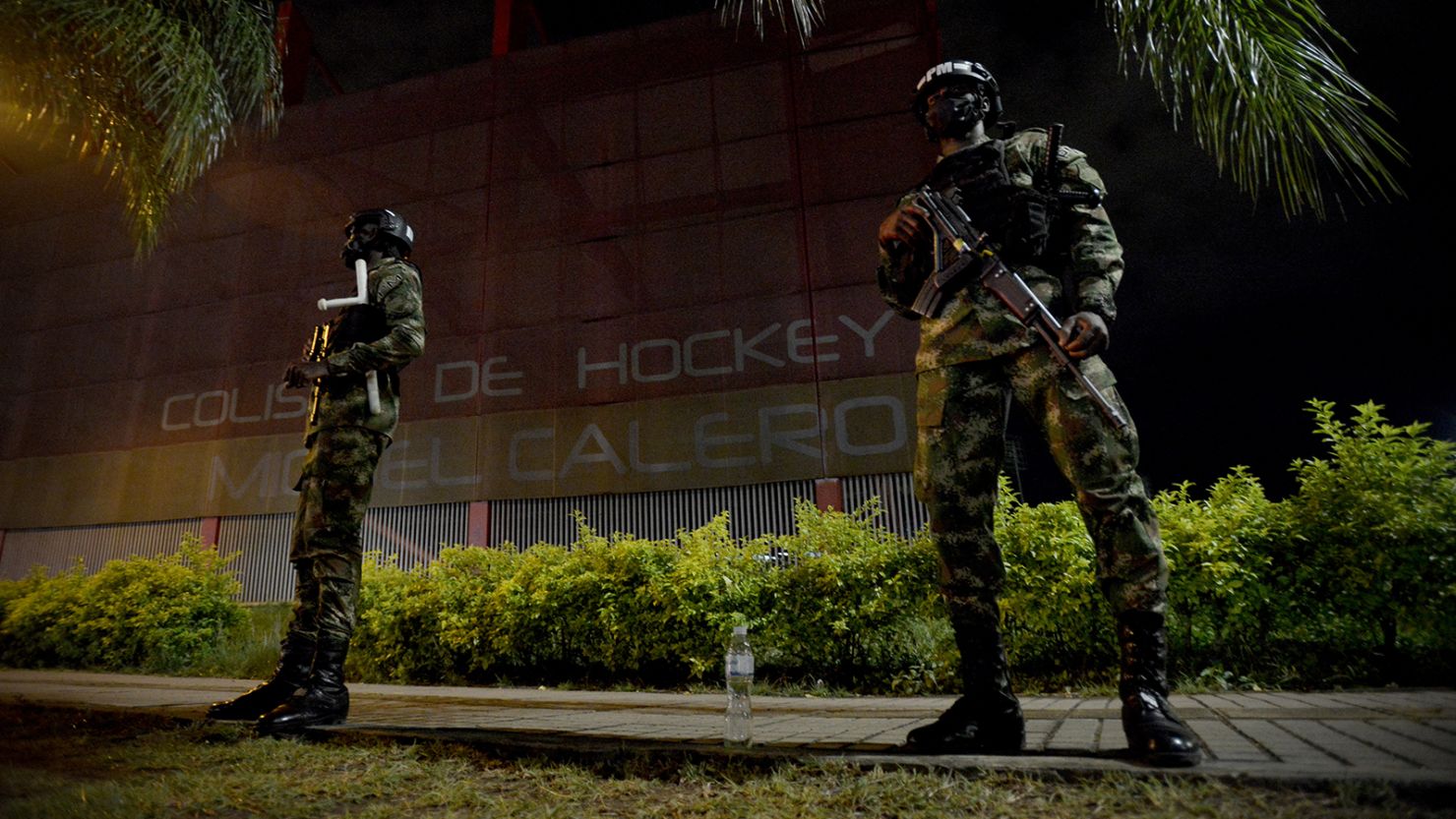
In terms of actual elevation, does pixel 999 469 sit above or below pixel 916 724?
above

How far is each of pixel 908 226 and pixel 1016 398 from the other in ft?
2.02

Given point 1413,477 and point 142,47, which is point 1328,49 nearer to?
point 1413,477

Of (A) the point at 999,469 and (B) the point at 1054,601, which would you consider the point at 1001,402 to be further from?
(B) the point at 1054,601

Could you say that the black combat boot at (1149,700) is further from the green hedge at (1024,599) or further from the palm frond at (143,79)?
the palm frond at (143,79)

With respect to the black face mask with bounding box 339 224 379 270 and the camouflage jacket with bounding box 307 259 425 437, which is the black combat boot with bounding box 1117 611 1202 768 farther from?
the black face mask with bounding box 339 224 379 270

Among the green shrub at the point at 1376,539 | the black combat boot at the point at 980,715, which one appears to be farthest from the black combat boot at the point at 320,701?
the green shrub at the point at 1376,539

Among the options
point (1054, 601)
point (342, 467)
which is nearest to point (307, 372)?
point (342, 467)

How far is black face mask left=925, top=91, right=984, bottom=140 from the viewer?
7.29 feet

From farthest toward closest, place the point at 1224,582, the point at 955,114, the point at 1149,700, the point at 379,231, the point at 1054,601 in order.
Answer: the point at 1054,601, the point at 1224,582, the point at 379,231, the point at 955,114, the point at 1149,700

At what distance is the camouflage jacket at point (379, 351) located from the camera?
9.79 feet

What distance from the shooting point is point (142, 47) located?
360 centimetres

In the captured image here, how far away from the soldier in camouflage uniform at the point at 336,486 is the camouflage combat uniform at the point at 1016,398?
2.16 metres

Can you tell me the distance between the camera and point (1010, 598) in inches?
151

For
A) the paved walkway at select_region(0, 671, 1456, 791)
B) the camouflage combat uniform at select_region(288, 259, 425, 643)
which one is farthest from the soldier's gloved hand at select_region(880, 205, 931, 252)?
the camouflage combat uniform at select_region(288, 259, 425, 643)
